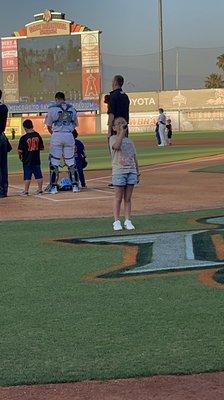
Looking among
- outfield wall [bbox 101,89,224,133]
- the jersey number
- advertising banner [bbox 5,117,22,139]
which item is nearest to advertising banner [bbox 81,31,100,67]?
outfield wall [bbox 101,89,224,133]

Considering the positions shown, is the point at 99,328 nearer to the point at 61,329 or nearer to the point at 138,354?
the point at 61,329

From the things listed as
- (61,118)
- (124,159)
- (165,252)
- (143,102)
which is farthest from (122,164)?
(143,102)

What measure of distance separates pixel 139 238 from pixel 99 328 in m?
3.61

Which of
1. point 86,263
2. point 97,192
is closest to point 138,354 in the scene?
point 86,263

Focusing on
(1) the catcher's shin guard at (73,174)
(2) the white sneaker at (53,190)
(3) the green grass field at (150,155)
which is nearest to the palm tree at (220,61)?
(3) the green grass field at (150,155)

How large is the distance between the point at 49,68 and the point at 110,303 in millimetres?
63696

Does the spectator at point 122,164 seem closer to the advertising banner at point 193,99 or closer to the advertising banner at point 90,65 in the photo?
the advertising banner at point 193,99

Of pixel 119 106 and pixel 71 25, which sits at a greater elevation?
pixel 71 25

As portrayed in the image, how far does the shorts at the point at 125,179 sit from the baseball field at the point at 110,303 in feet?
2.00

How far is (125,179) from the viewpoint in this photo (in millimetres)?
9031

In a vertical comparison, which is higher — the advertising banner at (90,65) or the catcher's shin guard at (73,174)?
the advertising banner at (90,65)

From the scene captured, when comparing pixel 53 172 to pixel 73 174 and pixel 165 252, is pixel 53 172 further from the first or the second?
pixel 165 252

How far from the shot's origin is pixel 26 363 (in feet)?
14.6

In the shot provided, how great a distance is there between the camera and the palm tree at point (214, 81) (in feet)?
334
